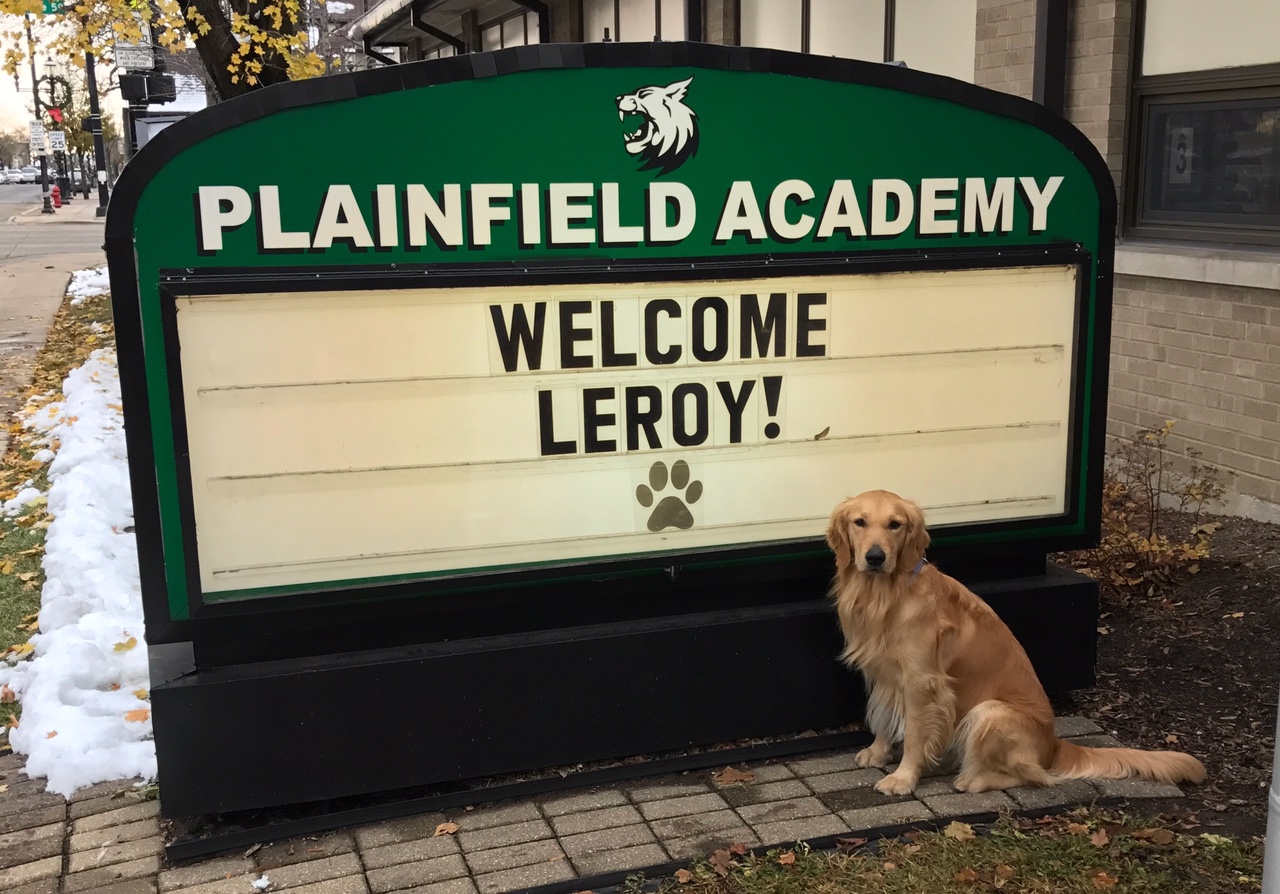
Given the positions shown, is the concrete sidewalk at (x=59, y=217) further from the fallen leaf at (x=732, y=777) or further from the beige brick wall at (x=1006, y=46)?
the fallen leaf at (x=732, y=777)

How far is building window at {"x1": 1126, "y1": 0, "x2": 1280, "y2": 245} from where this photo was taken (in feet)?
23.4

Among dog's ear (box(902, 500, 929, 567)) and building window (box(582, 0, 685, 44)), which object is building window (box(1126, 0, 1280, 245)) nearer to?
dog's ear (box(902, 500, 929, 567))

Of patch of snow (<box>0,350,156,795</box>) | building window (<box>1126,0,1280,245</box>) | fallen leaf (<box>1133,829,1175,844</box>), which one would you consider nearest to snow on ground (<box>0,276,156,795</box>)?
patch of snow (<box>0,350,156,795</box>)

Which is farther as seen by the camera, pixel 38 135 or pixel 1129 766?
pixel 38 135

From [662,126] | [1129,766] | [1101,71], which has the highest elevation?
[1101,71]

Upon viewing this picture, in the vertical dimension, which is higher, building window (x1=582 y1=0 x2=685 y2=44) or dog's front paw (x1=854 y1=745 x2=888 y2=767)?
building window (x1=582 y1=0 x2=685 y2=44)

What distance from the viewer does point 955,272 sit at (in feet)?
15.2

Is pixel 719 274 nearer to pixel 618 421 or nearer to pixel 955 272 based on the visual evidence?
pixel 618 421

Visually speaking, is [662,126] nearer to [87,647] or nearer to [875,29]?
[87,647]

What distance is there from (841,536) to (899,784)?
922mm

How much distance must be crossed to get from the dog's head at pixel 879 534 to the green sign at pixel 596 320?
0.30m

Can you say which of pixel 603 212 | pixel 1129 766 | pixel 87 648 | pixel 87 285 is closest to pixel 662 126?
pixel 603 212

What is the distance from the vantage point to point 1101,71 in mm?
8031

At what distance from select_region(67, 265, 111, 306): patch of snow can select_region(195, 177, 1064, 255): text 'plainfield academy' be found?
1479cm
